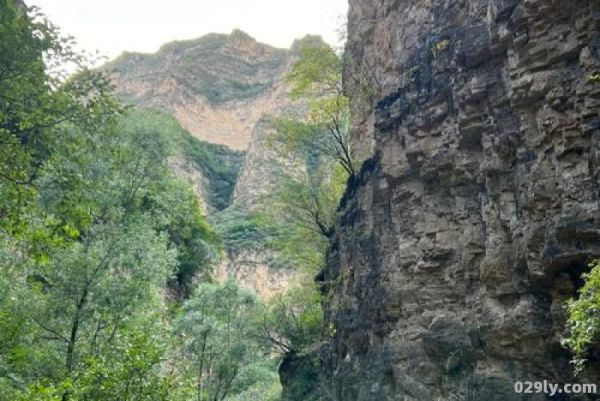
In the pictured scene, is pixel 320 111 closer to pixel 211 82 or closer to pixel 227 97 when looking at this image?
pixel 227 97

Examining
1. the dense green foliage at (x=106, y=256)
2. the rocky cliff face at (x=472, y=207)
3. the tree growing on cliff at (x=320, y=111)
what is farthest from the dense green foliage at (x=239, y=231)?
the rocky cliff face at (x=472, y=207)

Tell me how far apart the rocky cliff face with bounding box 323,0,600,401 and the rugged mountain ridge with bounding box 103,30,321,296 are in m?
41.7

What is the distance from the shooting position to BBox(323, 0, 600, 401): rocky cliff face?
975 centimetres

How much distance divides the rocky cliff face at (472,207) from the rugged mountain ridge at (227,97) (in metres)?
41.7

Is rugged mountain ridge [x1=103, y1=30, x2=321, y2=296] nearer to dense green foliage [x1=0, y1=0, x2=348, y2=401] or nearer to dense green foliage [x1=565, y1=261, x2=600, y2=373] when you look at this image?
dense green foliage [x1=0, y1=0, x2=348, y2=401]

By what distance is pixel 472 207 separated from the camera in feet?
40.8

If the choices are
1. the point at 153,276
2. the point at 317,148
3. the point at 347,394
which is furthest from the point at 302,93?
the point at 347,394

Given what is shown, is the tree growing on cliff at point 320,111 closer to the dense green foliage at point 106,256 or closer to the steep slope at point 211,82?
the dense green foliage at point 106,256

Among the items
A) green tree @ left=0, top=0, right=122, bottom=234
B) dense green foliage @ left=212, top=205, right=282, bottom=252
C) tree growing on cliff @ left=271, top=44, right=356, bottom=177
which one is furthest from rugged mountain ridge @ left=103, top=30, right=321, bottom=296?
green tree @ left=0, top=0, right=122, bottom=234

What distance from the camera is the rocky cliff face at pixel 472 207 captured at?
975 cm

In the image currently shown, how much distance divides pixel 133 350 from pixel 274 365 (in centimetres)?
1926

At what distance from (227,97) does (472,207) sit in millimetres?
89640

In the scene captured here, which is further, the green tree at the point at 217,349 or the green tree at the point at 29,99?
the green tree at the point at 217,349

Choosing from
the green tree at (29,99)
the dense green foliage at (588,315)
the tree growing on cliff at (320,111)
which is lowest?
the dense green foliage at (588,315)
